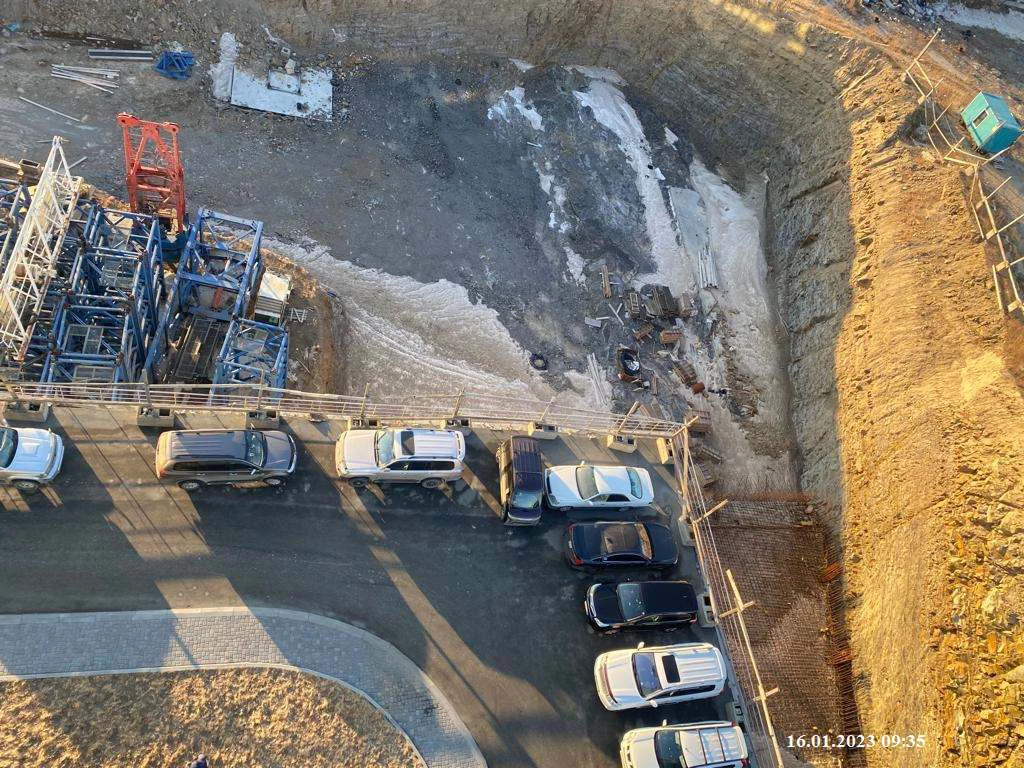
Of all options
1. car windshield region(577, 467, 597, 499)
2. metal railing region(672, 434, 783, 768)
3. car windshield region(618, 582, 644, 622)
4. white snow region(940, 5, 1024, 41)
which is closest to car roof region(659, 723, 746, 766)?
metal railing region(672, 434, 783, 768)

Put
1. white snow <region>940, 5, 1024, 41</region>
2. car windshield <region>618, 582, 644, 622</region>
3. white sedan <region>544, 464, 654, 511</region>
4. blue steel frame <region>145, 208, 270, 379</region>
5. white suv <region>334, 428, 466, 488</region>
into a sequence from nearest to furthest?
car windshield <region>618, 582, 644, 622</region> < white suv <region>334, 428, 466, 488</region> < white sedan <region>544, 464, 654, 511</region> < blue steel frame <region>145, 208, 270, 379</region> < white snow <region>940, 5, 1024, 41</region>

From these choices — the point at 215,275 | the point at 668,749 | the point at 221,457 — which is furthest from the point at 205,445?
the point at 668,749

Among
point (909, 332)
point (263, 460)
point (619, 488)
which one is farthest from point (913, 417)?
point (263, 460)

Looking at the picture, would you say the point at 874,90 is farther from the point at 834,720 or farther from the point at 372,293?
the point at 834,720

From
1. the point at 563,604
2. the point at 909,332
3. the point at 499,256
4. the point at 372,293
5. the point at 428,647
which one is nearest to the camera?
the point at 428,647

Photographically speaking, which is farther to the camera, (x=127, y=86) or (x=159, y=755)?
(x=127, y=86)

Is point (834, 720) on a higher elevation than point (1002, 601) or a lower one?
lower

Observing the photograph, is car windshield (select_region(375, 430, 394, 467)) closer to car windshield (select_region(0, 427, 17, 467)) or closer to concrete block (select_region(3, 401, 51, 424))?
car windshield (select_region(0, 427, 17, 467))

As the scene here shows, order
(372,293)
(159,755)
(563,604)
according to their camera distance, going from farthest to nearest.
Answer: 1. (372,293)
2. (563,604)
3. (159,755)

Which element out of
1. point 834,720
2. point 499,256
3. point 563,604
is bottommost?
point 834,720
